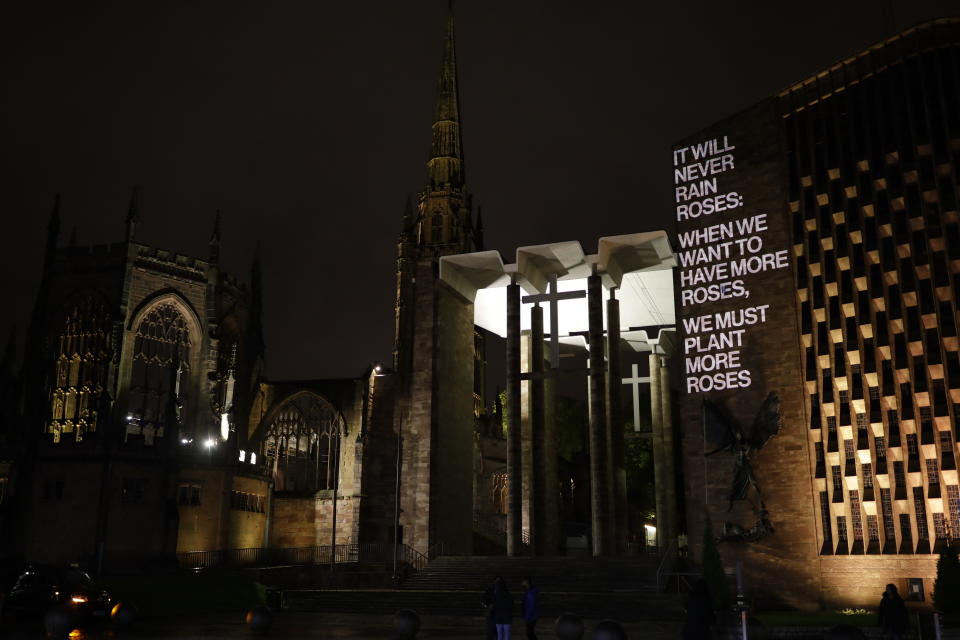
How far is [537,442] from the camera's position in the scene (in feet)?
131

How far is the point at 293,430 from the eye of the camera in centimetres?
6294

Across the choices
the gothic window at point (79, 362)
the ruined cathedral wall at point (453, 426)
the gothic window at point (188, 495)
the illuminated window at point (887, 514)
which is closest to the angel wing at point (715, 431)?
the illuminated window at point (887, 514)

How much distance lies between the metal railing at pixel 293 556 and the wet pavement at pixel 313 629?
1205cm

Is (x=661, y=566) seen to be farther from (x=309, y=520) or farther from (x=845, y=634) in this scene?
(x=309, y=520)

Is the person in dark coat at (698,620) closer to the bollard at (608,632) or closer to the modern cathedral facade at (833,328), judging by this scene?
the bollard at (608,632)

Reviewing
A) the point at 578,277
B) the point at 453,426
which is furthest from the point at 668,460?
the point at 453,426

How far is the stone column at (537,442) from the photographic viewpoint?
125ft

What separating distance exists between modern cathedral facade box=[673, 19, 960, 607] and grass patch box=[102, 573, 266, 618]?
663 inches

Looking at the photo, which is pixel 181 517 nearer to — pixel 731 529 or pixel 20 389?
pixel 20 389

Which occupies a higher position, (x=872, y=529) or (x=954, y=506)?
(x=954, y=506)

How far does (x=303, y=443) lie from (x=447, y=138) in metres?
35.2

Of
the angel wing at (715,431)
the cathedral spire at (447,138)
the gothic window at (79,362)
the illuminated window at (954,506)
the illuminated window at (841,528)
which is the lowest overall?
the illuminated window at (841,528)

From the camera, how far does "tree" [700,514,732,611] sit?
25438mm

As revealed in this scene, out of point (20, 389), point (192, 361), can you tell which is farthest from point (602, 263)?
point (20, 389)
